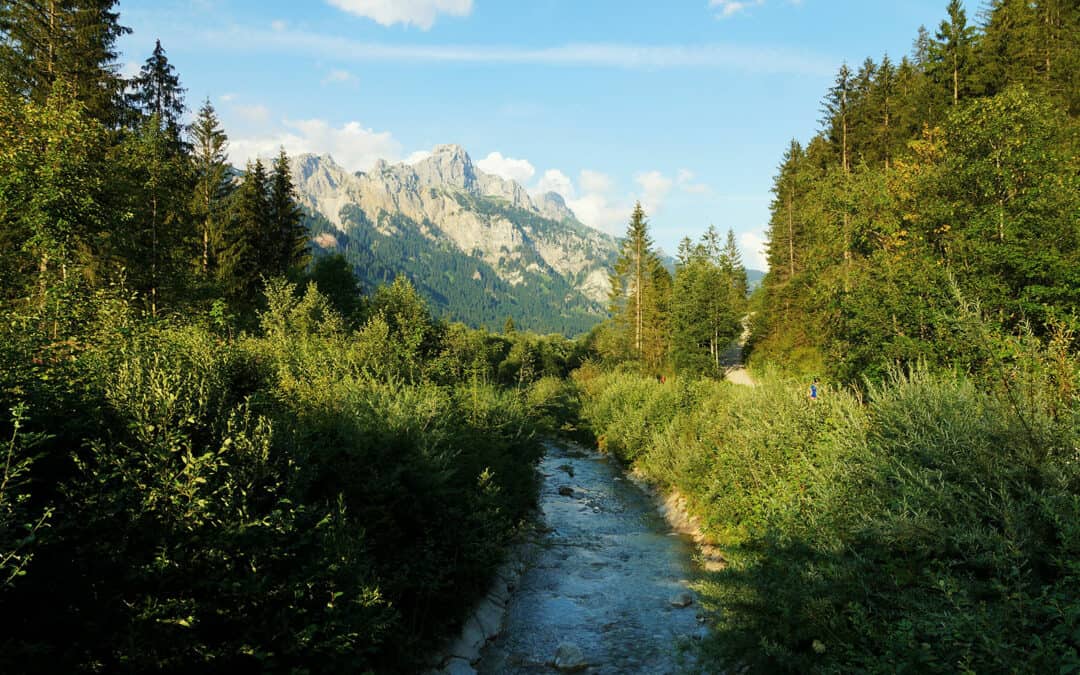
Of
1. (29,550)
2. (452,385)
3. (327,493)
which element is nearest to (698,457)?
(452,385)

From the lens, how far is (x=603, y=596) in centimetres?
1340

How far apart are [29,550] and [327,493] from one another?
13.2 feet

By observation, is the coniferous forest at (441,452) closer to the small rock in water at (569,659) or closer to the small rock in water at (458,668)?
the small rock in water at (458,668)

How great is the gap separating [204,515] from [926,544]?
26.9ft

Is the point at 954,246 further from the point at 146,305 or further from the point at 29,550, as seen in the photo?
the point at 146,305

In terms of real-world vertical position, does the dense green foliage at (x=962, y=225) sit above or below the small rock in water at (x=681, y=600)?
above

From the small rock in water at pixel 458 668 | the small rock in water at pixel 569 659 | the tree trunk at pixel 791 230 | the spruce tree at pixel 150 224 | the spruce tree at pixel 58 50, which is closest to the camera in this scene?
the small rock in water at pixel 458 668

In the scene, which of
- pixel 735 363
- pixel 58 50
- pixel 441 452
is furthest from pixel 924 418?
pixel 735 363

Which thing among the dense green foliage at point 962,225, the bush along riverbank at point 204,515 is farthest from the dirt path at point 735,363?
the bush along riverbank at point 204,515

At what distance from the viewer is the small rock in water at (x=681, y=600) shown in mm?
12617

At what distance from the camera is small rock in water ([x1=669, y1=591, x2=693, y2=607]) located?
12617mm

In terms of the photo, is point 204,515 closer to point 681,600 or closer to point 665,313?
point 681,600

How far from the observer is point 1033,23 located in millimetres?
35344

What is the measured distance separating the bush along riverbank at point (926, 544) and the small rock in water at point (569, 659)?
8.57 ft
